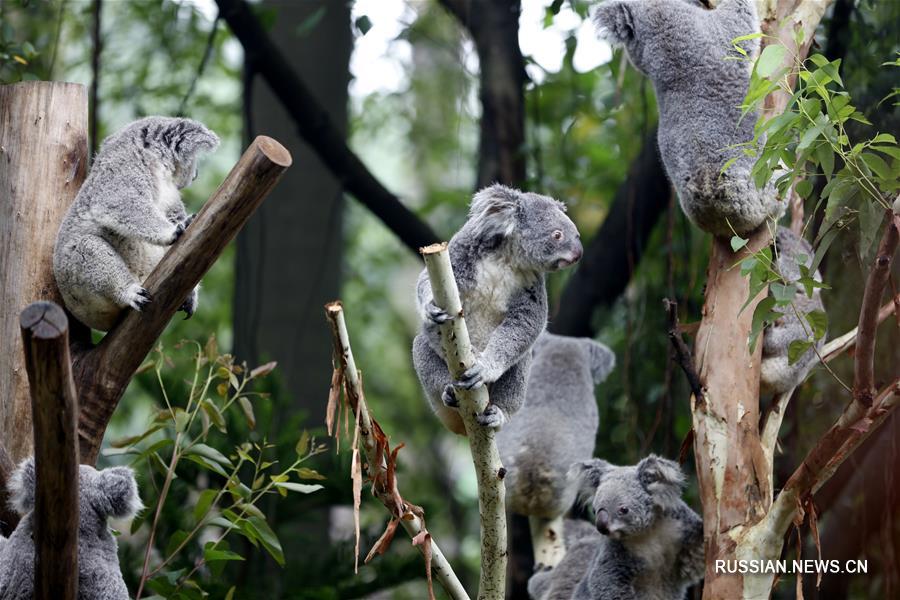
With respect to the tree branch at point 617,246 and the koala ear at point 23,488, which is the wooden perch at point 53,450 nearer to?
the koala ear at point 23,488

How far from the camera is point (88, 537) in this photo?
2557 millimetres

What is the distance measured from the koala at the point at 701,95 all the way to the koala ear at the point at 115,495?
6.26ft

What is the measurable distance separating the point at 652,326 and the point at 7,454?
3520mm

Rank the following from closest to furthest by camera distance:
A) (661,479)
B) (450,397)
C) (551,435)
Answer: (450,397)
(661,479)
(551,435)

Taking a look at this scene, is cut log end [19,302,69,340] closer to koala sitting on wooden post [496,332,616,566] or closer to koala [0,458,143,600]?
koala [0,458,143,600]

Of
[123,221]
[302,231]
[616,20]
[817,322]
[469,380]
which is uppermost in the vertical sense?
[302,231]

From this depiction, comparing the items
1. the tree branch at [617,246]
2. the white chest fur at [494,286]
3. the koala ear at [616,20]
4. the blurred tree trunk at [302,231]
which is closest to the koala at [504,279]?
the white chest fur at [494,286]

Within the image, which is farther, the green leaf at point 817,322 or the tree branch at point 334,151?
the tree branch at point 334,151

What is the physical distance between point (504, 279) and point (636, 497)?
0.81 metres

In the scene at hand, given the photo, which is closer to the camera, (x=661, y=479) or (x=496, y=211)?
(x=496, y=211)

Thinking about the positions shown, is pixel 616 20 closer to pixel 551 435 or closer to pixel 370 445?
pixel 551 435

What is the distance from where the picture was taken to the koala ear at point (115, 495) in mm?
2535

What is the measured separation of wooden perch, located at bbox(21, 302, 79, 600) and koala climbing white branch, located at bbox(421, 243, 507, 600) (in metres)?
0.82

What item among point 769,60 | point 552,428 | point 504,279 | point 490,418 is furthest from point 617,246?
point 769,60
